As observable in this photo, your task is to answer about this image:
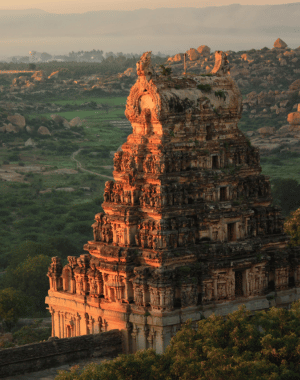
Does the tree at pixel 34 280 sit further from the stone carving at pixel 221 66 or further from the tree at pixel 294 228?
the stone carving at pixel 221 66

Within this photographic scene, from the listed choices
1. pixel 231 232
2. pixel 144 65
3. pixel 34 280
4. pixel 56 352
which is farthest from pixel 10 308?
pixel 144 65

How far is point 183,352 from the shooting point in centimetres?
2727

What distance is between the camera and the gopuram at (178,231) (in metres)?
31.3

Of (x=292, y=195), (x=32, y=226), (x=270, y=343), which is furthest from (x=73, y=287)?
(x=32, y=226)

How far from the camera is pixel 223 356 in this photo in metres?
26.4

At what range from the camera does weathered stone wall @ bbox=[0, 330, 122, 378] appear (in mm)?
29438

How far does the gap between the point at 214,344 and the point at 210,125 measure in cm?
926

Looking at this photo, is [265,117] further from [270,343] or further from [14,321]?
[270,343]

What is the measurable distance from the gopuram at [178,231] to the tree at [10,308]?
9.56 metres

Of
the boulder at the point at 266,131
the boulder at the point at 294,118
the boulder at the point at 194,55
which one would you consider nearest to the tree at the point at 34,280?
the boulder at the point at 266,131

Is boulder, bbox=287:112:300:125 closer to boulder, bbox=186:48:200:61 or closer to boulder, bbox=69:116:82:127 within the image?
boulder, bbox=69:116:82:127

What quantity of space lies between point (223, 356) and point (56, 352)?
6566mm

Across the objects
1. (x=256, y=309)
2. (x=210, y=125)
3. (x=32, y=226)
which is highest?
(x=210, y=125)

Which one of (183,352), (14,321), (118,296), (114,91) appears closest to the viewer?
(183,352)
